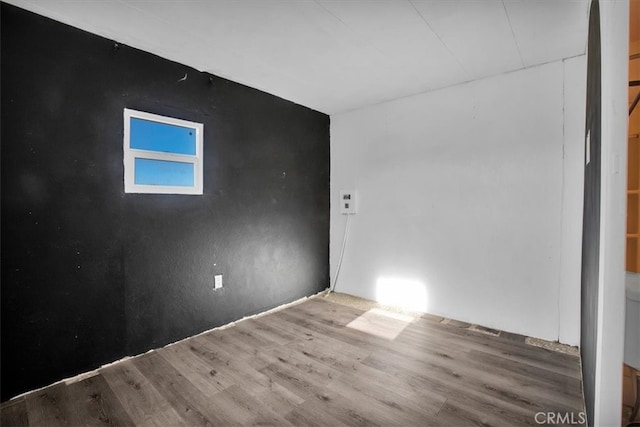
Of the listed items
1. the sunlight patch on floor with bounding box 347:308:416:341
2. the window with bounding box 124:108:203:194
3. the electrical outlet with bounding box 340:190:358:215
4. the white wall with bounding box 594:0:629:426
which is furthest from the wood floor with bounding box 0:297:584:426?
the electrical outlet with bounding box 340:190:358:215

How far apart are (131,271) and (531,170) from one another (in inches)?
128

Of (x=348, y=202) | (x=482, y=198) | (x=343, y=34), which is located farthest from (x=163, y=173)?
(x=482, y=198)

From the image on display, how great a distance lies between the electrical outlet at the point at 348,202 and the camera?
356 centimetres

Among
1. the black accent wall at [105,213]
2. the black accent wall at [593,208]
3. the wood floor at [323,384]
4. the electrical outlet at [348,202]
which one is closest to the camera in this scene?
the black accent wall at [593,208]

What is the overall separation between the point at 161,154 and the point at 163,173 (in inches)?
5.8

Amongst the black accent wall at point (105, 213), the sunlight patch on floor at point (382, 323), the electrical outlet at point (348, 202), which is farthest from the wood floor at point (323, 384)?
the electrical outlet at point (348, 202)

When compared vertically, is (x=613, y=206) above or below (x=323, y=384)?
above

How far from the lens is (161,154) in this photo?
2.29 meters

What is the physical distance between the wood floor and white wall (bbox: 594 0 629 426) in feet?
2.34

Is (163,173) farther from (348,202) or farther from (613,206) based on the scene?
(613,206)

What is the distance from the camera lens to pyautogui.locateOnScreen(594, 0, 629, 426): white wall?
95 cm

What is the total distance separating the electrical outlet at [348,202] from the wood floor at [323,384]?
1.48 metres

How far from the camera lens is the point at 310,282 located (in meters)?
3.60

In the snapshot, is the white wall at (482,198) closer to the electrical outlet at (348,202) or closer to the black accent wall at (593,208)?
the electrical outlet at (348,202)
